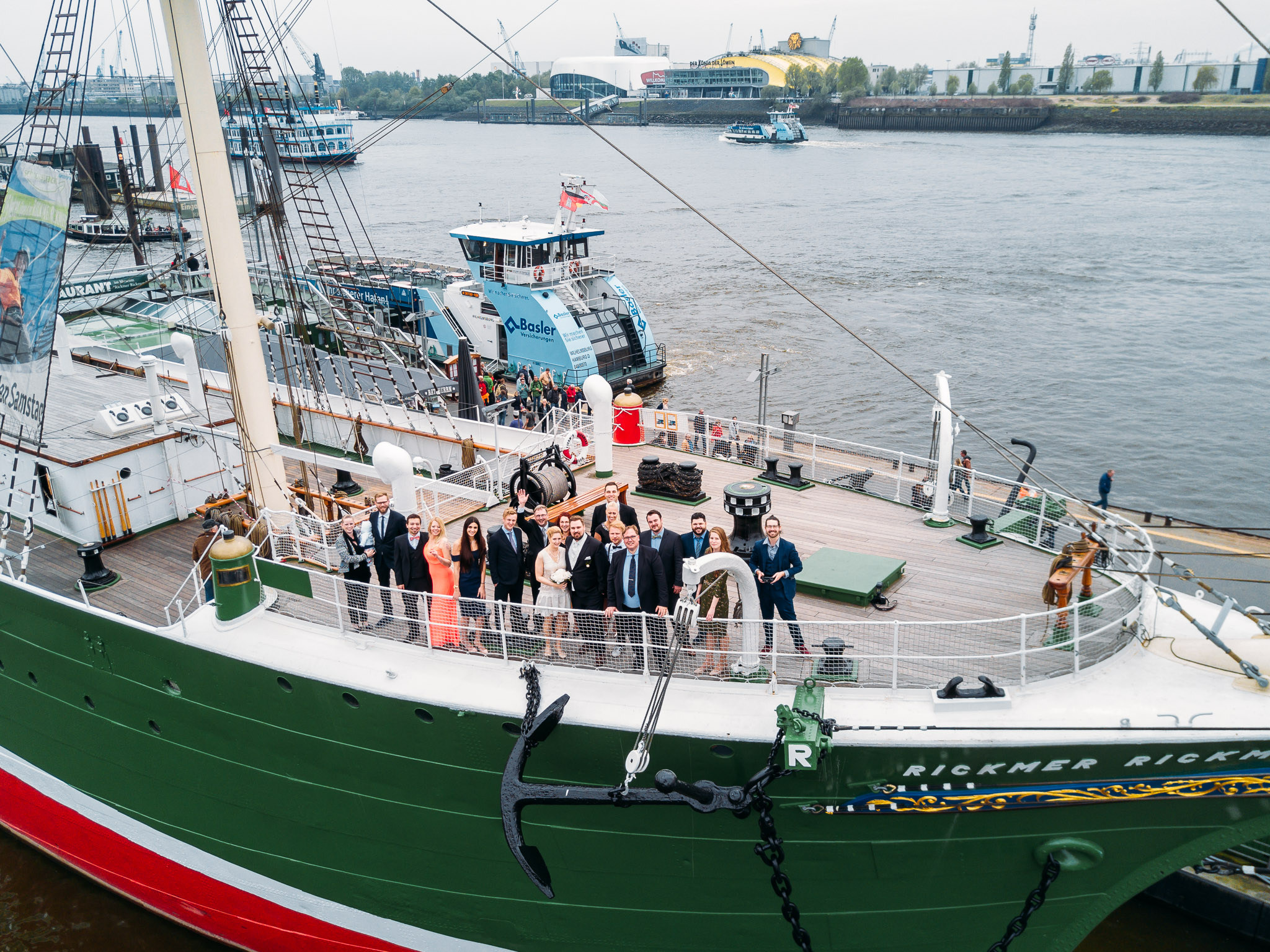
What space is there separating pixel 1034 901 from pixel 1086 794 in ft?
4.11

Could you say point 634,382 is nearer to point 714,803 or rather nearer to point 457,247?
point 714,803

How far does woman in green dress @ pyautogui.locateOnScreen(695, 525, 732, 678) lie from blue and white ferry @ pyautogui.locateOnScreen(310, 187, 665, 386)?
21.9m

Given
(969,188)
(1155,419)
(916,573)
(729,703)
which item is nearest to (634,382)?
(1155,419)

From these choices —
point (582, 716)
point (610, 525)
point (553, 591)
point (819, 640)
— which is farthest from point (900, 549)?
point (582, 716)

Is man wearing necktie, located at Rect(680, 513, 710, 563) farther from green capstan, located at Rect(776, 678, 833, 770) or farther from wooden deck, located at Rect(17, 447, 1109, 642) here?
wooden deck, located at Rect(17, 447, 1109, 642)

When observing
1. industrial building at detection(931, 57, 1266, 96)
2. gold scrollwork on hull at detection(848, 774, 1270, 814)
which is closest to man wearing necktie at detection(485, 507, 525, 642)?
gold scrollwork on hull at detection(848, 774, 1270, 814)

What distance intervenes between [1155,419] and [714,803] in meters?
30.8

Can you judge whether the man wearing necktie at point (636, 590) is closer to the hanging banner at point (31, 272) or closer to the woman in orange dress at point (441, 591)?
the woman in orange dress at point (441, 591)

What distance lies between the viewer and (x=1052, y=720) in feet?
23.6

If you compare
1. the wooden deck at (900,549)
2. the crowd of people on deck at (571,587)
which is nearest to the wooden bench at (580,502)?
the wooden deck at (900,549)

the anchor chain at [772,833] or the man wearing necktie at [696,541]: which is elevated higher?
the man wearing necktie at [696,541]

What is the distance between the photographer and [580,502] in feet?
36.7

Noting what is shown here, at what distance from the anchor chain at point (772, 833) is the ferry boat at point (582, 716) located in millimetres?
50

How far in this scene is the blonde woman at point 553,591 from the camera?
820cm
